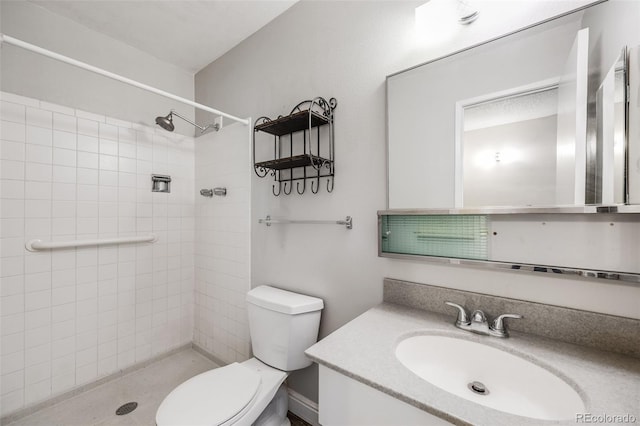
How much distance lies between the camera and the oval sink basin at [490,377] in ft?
2.34

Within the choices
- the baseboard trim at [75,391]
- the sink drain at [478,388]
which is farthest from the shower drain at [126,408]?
the sink drain at [478,388]

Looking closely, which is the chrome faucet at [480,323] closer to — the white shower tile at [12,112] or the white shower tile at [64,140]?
the white shower tile at [64,140]

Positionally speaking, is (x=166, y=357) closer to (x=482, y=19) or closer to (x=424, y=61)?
(x=424, y=61)

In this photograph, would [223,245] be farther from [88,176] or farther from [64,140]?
[64,140]

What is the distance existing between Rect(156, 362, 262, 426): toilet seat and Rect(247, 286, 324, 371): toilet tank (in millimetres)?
138

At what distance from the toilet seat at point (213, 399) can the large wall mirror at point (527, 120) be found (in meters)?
1.04

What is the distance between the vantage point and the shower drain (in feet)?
5.32

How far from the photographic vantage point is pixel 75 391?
5.74ft

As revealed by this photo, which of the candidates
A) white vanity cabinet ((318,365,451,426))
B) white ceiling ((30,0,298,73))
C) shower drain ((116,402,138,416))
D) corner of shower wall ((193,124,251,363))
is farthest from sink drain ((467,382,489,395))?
white ceiling ((30,0,298,73))

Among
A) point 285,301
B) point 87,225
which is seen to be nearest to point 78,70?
point 87,225

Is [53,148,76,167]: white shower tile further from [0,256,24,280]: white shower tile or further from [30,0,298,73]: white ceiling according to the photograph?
[30,0,298,73]: white ceiling

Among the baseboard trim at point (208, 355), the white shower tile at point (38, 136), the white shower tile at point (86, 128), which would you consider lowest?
the baseboard trim at point (208, 355)

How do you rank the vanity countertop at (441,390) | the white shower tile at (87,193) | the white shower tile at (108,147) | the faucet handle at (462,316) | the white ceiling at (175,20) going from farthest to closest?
the white shower tile at (108,147), the white shower tile at (87,193), the white ceiling at (175,20), the faucet handle at (462,316), the vanity countertop at (441,390)

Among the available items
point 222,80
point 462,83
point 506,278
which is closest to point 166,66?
point 222,80
